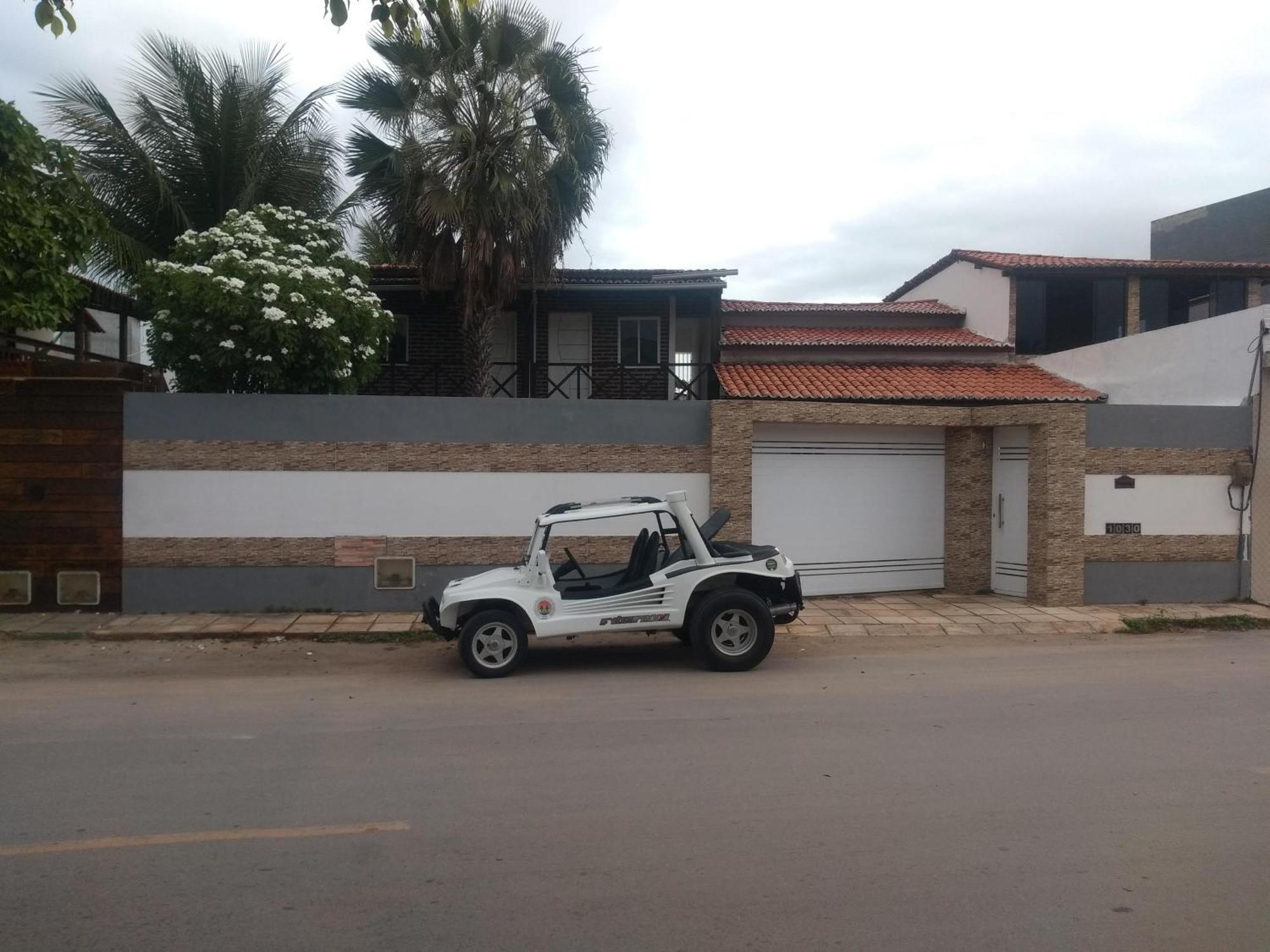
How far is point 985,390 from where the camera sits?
17531mm

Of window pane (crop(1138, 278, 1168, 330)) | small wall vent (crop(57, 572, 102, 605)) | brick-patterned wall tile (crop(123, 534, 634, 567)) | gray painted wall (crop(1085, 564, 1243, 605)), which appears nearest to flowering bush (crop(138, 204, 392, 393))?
brick-patterned wall tile (crop(123, 534, 634, 567))

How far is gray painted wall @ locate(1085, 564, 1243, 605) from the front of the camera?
14.2 m

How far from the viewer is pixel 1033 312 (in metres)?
20.6

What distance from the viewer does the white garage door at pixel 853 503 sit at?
14633 millimetres

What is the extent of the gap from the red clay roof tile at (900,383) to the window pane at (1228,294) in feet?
14.7

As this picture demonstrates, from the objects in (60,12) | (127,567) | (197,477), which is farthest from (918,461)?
(60,12)

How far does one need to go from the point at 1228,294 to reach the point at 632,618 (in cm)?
1718

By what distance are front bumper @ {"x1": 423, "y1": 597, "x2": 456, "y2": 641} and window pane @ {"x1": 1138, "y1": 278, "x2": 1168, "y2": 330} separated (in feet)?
55.2

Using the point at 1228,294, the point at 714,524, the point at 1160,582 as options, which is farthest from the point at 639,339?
the point at 1228,294

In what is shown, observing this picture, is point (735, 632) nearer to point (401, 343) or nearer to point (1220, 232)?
point (401, 343)

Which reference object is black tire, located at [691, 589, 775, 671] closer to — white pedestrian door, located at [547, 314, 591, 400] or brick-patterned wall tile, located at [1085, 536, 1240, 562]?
brick-patterned wall tile, located at [1085, 536, 1240, 562]

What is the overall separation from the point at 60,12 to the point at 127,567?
799cm

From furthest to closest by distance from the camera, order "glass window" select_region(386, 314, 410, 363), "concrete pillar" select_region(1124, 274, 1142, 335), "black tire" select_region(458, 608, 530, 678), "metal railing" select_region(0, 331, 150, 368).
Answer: "concrete pillar" select_region(1124, 274, 1142, 335), "glass window" select_region(386, 314, 410, 363), "metal railing" select_region(0, 331, 150, 368), "black tire" select_region(458, 608, 530, 678)

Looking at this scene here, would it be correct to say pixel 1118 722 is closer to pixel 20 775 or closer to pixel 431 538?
pixel 20 775
